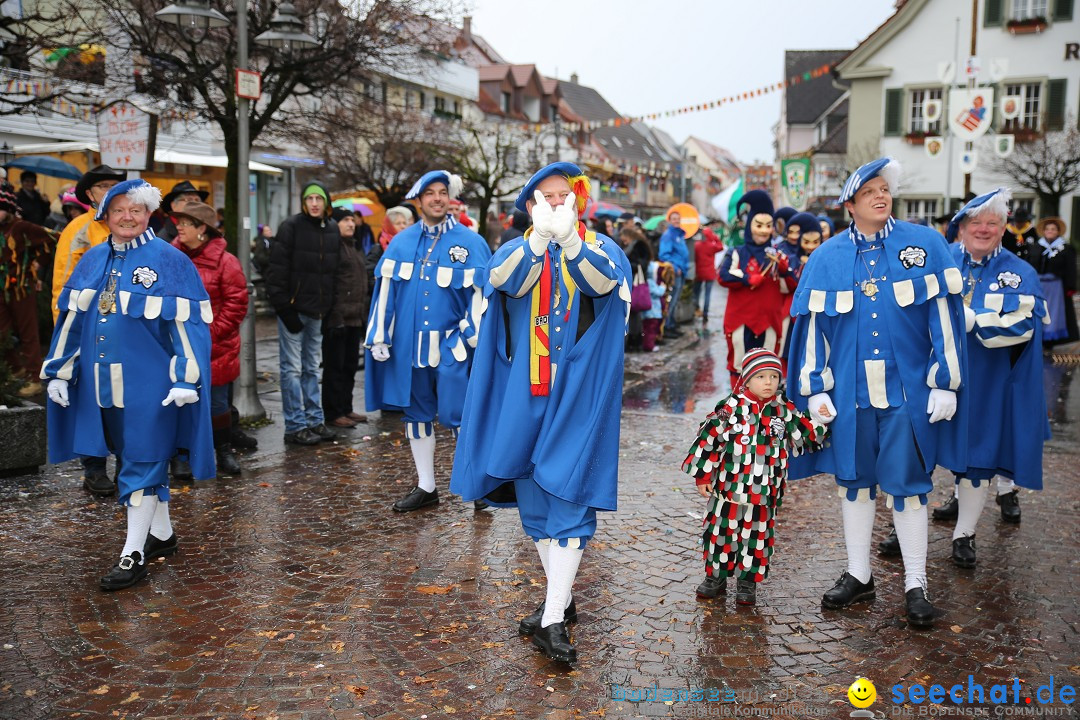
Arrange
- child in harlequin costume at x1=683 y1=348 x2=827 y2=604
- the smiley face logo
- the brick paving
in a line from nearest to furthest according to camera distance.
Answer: the smiley face logo < the brick paving < child in harlequin costume at x1=683 y1=348 x2=827 y2=604

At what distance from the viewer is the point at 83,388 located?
17.0 feet

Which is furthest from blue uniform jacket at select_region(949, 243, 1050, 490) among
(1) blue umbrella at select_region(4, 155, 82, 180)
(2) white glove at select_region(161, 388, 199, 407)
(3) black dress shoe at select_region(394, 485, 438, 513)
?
(1) blue umbrella at select_region(4, 155, 82, 180)

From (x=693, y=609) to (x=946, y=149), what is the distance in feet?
95.7

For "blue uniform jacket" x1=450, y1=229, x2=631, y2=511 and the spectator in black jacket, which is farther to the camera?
the spectator in black jacket

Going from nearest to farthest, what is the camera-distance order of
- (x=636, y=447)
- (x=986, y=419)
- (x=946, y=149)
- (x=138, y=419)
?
(x=138, y=419) < (x=986, y=419) < (x=636, y=447) < (x=946, y=149)

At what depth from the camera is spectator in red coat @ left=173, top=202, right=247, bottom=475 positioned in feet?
23.8

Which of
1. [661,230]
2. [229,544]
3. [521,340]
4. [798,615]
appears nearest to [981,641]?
[798,615]

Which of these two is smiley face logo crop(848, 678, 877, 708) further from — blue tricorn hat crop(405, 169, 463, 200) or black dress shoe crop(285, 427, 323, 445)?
black dress shoe crop(285, 427, 323, 445)

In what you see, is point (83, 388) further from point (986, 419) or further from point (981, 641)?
point (986, 419)

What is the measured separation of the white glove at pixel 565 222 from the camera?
3971mm

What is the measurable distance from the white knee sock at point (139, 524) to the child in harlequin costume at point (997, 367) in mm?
4392

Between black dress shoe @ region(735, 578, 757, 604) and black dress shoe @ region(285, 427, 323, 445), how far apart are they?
14.8ft

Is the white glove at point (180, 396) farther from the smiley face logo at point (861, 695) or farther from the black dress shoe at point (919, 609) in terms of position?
the black dress shoe at point (919, 609)

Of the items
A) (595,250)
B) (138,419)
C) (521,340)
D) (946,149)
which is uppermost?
(946,149)
